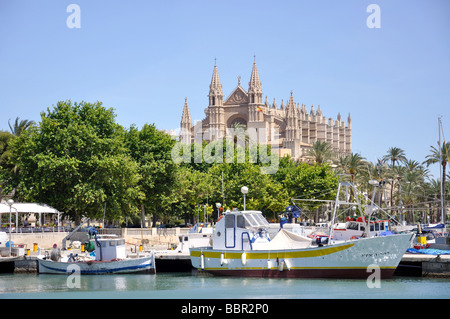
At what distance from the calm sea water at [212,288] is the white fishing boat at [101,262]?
0.87 meters

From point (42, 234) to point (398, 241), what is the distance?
29.7 meters

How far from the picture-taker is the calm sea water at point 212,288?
28.8 metres

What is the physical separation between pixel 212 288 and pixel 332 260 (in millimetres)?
6773

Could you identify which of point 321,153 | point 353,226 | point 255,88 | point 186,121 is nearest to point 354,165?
point 321,153

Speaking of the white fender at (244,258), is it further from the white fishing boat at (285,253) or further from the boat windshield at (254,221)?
the boat windshield at (254,221)

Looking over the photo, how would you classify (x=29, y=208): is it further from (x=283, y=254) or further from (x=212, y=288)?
(x=283, y=254)

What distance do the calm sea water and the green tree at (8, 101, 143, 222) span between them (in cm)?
1525

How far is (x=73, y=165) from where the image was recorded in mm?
51688

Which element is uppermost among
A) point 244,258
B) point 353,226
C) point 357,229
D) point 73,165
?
point 73,165

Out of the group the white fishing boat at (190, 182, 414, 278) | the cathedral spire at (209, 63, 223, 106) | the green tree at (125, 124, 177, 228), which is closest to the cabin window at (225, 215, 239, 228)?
the white fishing boat at (190, 182, 414, 278)

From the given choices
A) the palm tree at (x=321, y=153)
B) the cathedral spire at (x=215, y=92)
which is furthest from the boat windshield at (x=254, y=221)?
the cathedral spire at (x=215, y=92)

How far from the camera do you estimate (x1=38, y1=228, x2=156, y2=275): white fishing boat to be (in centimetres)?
3862

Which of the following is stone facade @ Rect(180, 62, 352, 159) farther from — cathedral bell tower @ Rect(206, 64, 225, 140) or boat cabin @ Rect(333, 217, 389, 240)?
boat cabin @ Rect(333, 217, 389, 240)
